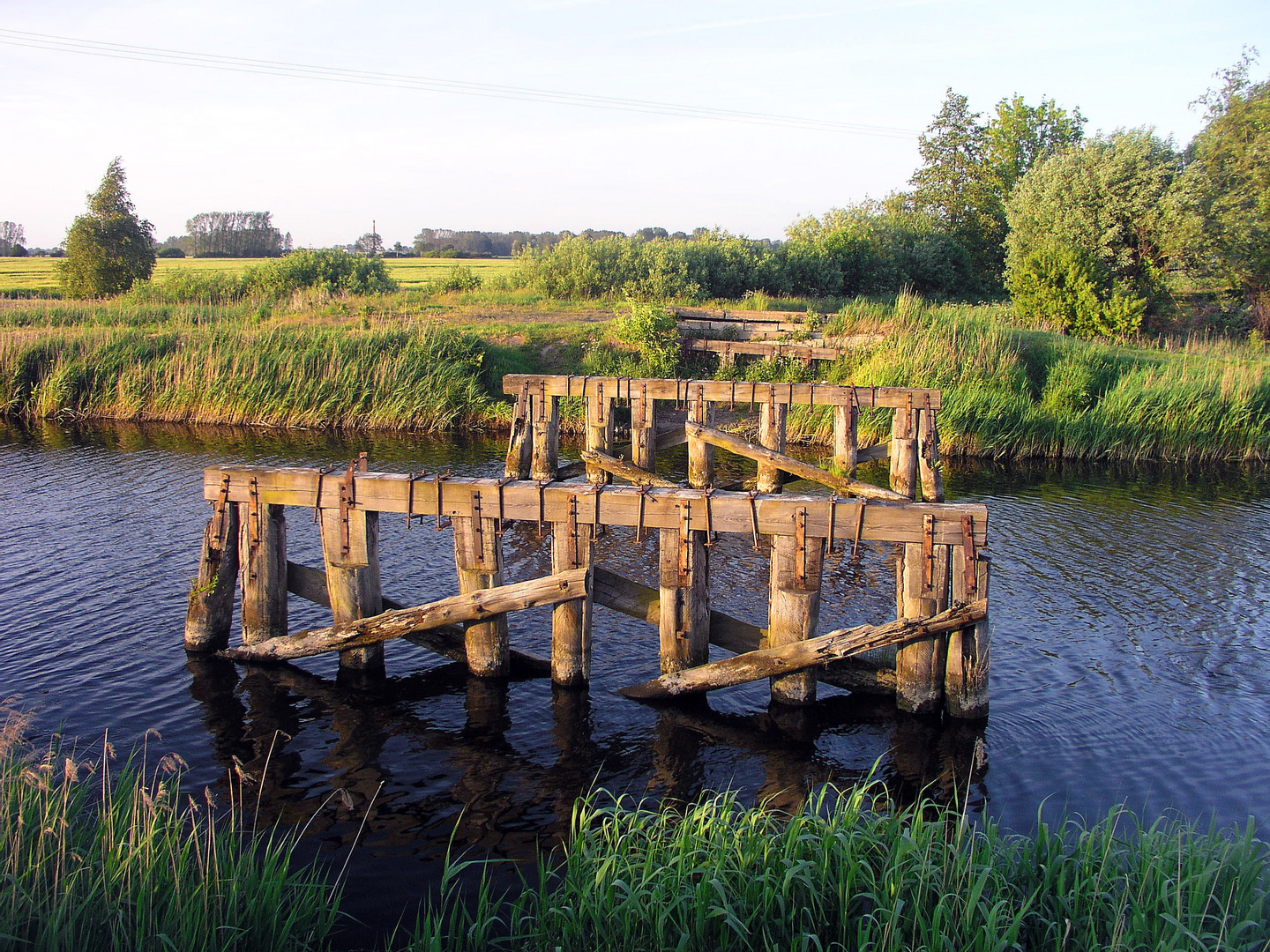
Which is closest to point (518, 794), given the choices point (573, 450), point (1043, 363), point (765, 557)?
point (765, 557)

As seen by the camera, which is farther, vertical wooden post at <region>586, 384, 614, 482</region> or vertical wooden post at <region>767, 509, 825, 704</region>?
vertical wooden post at <region>586, 384, 614, 482</region>

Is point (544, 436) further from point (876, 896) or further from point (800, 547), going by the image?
point (876, 896)

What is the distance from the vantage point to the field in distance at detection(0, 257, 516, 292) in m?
47.4

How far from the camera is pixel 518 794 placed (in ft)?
23.8

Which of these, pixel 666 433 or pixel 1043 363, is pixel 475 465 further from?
pixel 1043 363

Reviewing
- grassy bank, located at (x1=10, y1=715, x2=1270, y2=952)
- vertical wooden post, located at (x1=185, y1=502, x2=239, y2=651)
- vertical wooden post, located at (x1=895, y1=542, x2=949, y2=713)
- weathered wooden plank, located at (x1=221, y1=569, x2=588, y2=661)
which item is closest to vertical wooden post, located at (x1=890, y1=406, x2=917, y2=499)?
vertical wooden post, located at (x1=895, y1=542, x2=949, y2=713)

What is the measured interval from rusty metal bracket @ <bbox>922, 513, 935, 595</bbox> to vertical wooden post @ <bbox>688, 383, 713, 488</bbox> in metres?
7.07

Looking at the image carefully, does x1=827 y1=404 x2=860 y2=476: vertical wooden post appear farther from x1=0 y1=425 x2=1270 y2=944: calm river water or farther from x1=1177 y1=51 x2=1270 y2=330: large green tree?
x1=1177 y1=51 x2=1270 y2=330: large green tree

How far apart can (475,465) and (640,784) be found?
1270cm

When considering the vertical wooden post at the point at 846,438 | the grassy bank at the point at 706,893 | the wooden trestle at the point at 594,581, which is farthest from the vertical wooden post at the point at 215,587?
the vertical wooden post at the point at 846,438

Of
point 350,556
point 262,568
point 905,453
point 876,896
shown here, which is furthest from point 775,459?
point 876,896

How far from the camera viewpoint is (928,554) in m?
7.76

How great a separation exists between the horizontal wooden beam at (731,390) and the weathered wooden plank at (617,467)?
1.03 meters

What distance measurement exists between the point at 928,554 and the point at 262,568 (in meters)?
6.18
